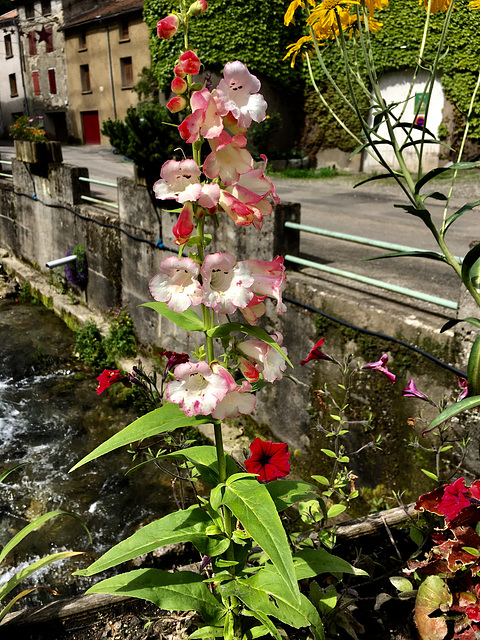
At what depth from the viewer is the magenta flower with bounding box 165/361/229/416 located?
53.2 inches

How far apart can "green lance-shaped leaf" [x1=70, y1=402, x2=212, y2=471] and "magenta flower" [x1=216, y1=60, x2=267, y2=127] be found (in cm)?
76

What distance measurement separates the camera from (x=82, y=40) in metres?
28.3

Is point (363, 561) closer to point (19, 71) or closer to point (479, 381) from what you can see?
point (479, 381)

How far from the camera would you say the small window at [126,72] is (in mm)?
26109

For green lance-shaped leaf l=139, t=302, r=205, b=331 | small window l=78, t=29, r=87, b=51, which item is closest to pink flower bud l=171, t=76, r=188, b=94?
green lance-shaped leaf l=139, t=302, r=205, b=331

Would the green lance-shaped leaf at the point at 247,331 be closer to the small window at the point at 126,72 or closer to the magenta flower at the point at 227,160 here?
the magenta flower at the point at 227,160

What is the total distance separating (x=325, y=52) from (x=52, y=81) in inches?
870

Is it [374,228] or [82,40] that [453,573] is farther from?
[82,40]

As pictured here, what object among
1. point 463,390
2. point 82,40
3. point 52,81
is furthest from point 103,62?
point 463,390

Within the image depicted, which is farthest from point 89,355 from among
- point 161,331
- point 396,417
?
point 396,417

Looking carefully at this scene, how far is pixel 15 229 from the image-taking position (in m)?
11.4

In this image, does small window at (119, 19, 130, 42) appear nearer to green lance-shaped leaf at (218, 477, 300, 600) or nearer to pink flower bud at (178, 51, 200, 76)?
pink flower bud at (178, 51, 200, 76)

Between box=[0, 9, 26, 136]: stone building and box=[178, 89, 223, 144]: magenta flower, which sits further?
box=[0, 9, 26, 136]: stone building

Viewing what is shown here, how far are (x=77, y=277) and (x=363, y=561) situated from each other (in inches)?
280
